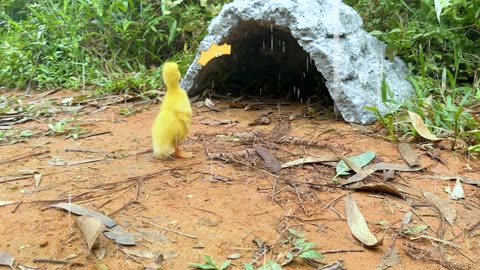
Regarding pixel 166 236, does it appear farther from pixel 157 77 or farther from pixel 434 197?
pixel 157 77

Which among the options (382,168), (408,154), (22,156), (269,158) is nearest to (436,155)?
(408,154)

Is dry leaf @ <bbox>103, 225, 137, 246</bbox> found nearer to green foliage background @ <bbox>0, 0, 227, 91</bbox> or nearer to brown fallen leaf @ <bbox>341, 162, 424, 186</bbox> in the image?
brown fallen leaf @ <bbox>341, 162, 424, 186</bbox>

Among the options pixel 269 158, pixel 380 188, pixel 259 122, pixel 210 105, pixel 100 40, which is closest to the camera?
pixel 380 188

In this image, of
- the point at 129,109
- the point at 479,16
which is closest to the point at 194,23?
the point at 129,109

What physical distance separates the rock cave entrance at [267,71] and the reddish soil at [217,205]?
5.22ft

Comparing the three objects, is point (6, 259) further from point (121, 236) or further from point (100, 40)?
point (100, 40)

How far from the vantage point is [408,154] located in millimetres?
3309

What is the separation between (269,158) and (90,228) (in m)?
1.38

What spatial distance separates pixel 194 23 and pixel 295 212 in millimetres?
4309

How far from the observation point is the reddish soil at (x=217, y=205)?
2.12 meters

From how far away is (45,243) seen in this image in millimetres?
2094

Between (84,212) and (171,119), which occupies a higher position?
(171,119)

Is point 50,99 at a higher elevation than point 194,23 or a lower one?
lower

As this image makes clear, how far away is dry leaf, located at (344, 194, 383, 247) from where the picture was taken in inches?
88.3
